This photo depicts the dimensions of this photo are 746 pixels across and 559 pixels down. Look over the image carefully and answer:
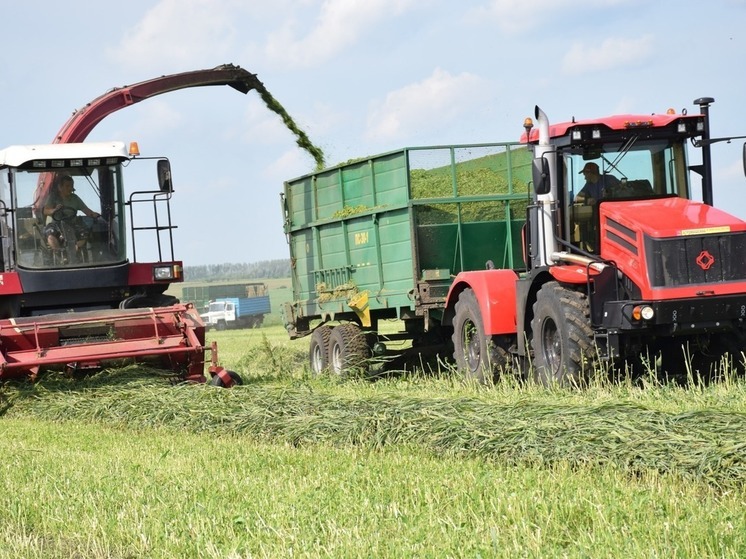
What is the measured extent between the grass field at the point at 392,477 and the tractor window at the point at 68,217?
3.39 metres

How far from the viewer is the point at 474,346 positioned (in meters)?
11.9

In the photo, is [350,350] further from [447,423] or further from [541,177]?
[447,423]

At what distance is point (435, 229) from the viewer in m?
13.1

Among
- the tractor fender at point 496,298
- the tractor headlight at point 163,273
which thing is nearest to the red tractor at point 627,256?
the tractor fender at point 496,298

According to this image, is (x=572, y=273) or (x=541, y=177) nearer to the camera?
(x=541, y=177)

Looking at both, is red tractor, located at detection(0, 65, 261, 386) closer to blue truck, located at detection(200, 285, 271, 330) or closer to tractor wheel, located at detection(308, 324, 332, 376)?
tractor wheel, located at detection(308, 324, 332, 376)

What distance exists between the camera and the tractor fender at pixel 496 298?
1140 centimetres

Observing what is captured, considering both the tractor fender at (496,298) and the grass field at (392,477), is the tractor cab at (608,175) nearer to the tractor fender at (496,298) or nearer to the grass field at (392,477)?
the tractor fender at (496,298)

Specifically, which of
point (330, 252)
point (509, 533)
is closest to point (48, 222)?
point (330, 252)

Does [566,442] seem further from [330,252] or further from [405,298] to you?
[330,252]

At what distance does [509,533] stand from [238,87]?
12927mm

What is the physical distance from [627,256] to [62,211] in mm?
6835

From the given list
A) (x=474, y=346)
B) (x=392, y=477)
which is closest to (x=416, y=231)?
(x=474, y=346)

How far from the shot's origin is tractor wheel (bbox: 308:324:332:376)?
1505cm
